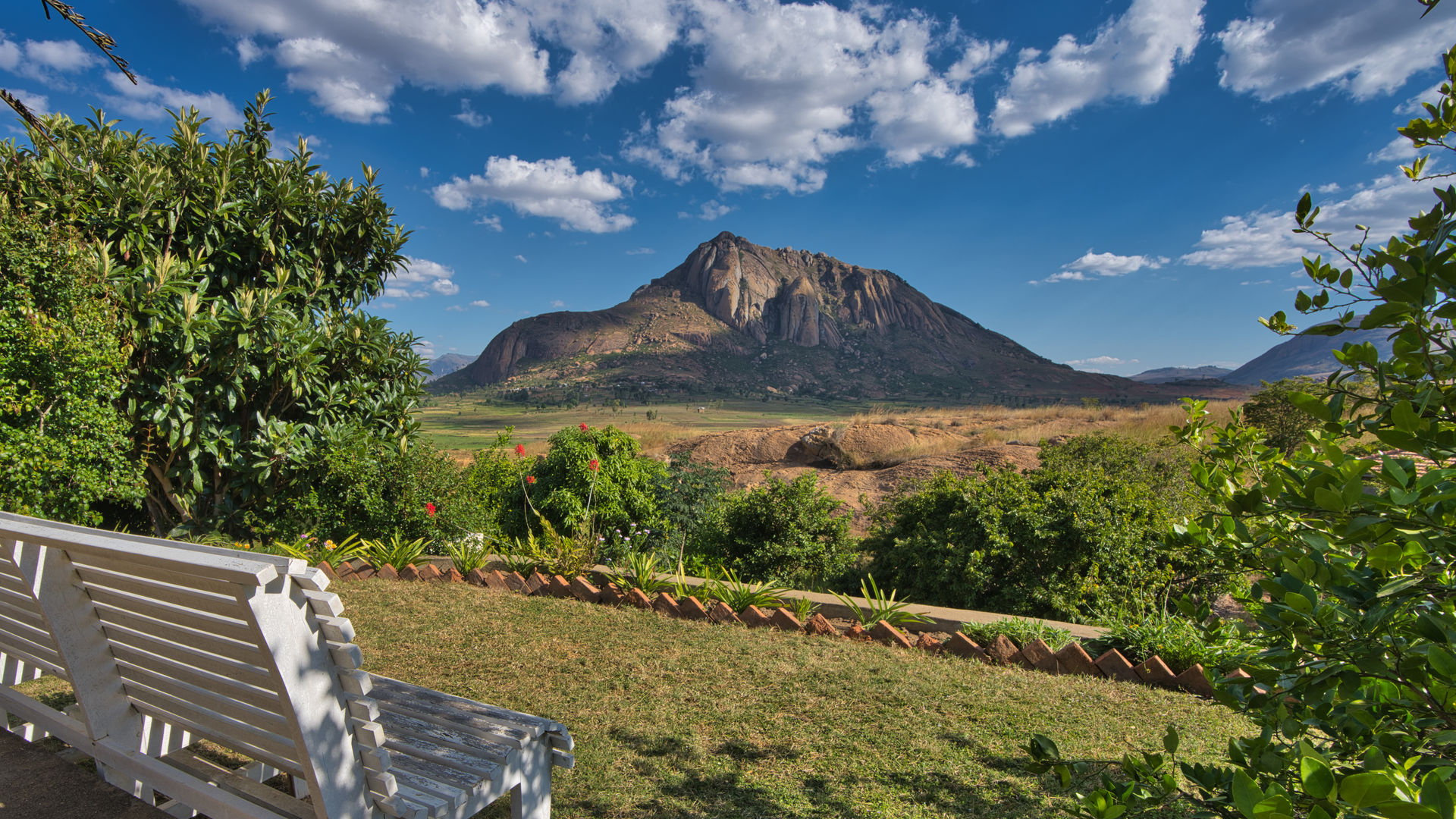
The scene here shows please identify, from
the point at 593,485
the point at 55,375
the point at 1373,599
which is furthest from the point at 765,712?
the point at 55,375

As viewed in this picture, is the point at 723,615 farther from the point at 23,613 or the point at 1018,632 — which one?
the point at 23,613

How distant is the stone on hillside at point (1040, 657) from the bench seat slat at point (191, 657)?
3815mm

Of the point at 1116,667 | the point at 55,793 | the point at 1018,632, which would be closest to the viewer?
the point at 55,793

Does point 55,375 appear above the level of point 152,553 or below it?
above

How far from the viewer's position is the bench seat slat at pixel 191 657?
175 cm

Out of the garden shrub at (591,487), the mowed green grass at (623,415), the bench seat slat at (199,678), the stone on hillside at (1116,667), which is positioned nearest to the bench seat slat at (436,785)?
the bench seat slat at (199,678)

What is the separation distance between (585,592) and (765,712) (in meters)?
2.34

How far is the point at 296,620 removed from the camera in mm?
1613

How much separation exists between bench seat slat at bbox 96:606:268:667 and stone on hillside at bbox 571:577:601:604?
3.32 metres

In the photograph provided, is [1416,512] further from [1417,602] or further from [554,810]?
[554,810]

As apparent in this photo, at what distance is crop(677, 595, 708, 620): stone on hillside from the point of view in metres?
4.89

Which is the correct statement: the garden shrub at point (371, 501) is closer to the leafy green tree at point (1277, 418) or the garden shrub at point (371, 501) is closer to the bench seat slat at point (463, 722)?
the bench seat slat at point (463, 722)

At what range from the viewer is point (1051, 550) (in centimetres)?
522

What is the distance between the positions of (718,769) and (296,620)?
1.92 meters
